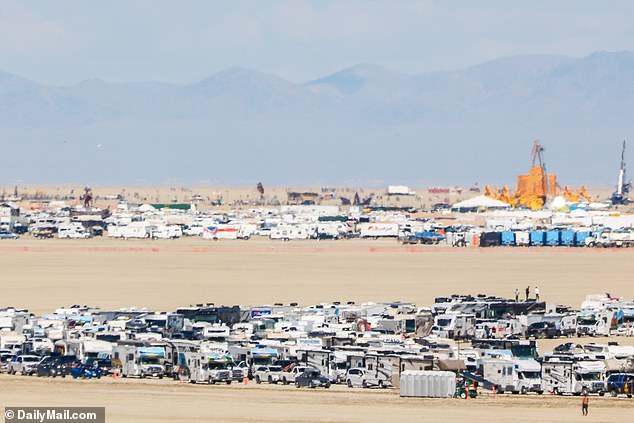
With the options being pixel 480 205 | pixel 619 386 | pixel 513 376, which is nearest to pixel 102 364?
pixel 513 376

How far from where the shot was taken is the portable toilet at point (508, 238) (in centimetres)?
10575

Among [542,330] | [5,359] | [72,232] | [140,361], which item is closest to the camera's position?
[140,361]

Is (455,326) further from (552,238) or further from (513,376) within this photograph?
(552,238)

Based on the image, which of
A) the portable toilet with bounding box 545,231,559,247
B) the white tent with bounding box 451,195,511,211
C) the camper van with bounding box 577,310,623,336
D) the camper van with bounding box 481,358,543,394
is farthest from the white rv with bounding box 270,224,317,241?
the camper van with bounding box 481,358,543,394

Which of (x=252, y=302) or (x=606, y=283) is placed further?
(x=606, y=283)

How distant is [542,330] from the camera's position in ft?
156

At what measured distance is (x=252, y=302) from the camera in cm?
5962

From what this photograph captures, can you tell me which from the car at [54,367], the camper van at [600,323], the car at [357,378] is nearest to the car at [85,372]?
the car at [54,367]

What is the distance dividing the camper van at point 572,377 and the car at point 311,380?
5.50 meters

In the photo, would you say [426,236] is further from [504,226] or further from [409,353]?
[409,353]

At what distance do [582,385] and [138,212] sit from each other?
115254 mm

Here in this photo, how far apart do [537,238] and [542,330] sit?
196ft

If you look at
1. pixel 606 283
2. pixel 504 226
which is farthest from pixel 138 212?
pixel 606 283

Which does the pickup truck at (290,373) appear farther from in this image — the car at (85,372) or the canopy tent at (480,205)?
the canopy tent at (480,205)
